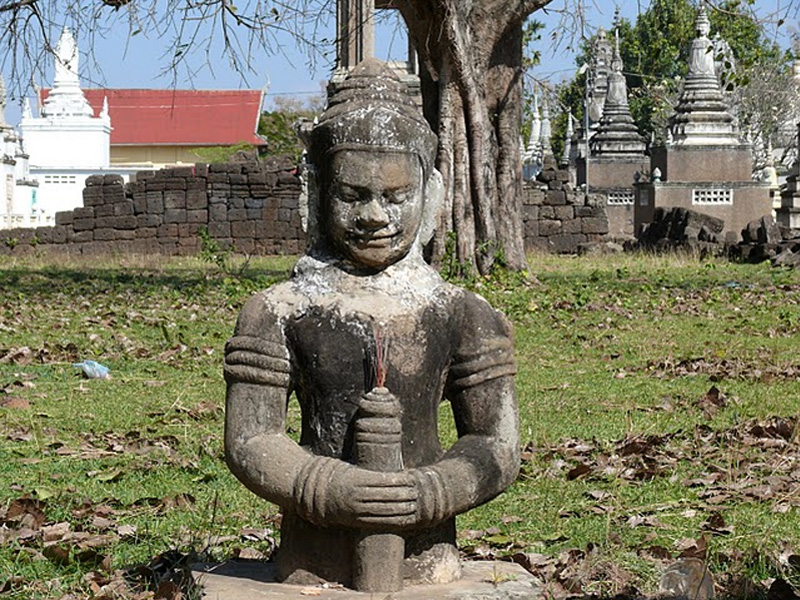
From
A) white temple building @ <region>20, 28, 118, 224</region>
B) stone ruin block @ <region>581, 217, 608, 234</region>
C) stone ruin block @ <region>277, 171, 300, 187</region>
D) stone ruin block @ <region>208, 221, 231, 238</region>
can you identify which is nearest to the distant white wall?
white temple building @ <region>20, 28, 118, 224</region>

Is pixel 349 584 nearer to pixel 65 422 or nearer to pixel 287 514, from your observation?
pixel 287 514

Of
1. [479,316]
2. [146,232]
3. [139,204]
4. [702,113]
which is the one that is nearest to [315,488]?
[479,316]

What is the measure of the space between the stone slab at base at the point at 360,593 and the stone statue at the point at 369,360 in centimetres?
5

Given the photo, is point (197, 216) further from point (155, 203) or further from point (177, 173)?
point (177, 173)

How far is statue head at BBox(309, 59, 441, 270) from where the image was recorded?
14.0ft

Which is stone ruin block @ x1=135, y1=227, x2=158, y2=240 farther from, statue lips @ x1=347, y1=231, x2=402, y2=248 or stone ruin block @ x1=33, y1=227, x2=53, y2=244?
statue lips @ x1=347, y1=231, x2=402, y2=248

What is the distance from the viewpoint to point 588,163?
127ft

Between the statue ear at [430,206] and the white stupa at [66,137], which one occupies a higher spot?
the white stupa at [66,137]

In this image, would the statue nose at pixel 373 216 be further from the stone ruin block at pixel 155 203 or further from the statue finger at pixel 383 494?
the stone ruin block at pixel 155 203

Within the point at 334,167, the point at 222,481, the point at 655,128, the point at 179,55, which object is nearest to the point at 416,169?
the point at 334,167

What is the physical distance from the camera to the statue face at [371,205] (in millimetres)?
4262

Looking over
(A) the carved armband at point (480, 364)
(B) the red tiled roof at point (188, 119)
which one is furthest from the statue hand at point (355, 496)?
(B) the red tiled roof at point (188, 119)

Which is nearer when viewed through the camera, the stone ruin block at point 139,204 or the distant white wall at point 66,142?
the stone ruin block at point 139,204

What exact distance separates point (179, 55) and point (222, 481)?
30.0ft
